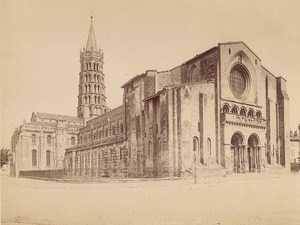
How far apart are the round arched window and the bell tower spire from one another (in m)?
38.2

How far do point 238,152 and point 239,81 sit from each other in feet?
20.9

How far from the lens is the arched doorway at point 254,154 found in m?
27.7

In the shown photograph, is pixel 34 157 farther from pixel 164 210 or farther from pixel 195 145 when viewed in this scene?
pixel 164 210

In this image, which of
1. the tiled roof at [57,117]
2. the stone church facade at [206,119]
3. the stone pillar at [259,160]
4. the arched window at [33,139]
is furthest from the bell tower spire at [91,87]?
the stone pillar at [259,160]

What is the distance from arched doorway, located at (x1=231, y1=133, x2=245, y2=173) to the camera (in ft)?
88.3

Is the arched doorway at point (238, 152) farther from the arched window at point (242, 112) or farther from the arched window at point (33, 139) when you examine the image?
the arched window at point (33, 139)

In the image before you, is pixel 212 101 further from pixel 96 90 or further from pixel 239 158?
pixel 96 90

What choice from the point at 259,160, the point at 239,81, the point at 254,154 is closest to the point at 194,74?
the point at 239,81

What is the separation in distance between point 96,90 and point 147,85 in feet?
120

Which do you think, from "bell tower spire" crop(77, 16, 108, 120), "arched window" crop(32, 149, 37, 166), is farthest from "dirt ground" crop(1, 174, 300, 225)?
"bell tower spire" crop(77, 16, 108, 120)

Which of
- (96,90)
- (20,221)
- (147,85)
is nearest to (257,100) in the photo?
(147,85)

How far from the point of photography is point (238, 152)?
89.0ft

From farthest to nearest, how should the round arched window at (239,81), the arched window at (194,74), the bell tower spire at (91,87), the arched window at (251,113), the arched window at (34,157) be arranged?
the bell tower spire at (91,87)
the arched window at (34,157)
the arched window at (194,74)
the arched window at (251,113)
the round arched window at (239,81)

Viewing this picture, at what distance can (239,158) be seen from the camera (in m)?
27.1
